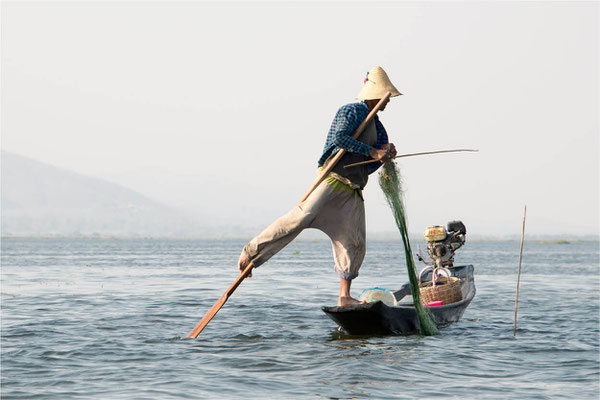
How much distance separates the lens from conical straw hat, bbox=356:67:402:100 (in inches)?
394

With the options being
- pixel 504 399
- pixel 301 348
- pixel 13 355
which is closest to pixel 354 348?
pixel 301 348

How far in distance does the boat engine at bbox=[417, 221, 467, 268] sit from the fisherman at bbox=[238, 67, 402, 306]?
4957mm

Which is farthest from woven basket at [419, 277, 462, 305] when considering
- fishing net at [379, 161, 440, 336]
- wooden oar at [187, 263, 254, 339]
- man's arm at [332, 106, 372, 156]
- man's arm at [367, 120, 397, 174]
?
man's arm at [332, 106, 372, 156]

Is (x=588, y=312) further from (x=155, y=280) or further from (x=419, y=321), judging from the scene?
(x=155, y=280)

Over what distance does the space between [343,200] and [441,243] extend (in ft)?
18.2

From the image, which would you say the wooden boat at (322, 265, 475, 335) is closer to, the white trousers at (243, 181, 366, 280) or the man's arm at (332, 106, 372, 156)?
the white trousers at (243, 181, 366, 280)

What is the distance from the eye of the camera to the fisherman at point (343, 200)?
1001 centimetres

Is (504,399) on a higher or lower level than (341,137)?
lower

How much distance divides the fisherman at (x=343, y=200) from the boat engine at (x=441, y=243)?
4.96 m

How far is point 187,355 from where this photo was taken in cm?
932

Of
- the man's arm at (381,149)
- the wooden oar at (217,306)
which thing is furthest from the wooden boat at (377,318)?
the man's arm at (381,149)

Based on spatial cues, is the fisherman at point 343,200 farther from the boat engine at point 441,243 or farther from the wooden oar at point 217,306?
the boat engine at point 441,243

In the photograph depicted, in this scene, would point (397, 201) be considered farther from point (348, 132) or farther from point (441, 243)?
point (441, 243)

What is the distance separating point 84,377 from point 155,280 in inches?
681
